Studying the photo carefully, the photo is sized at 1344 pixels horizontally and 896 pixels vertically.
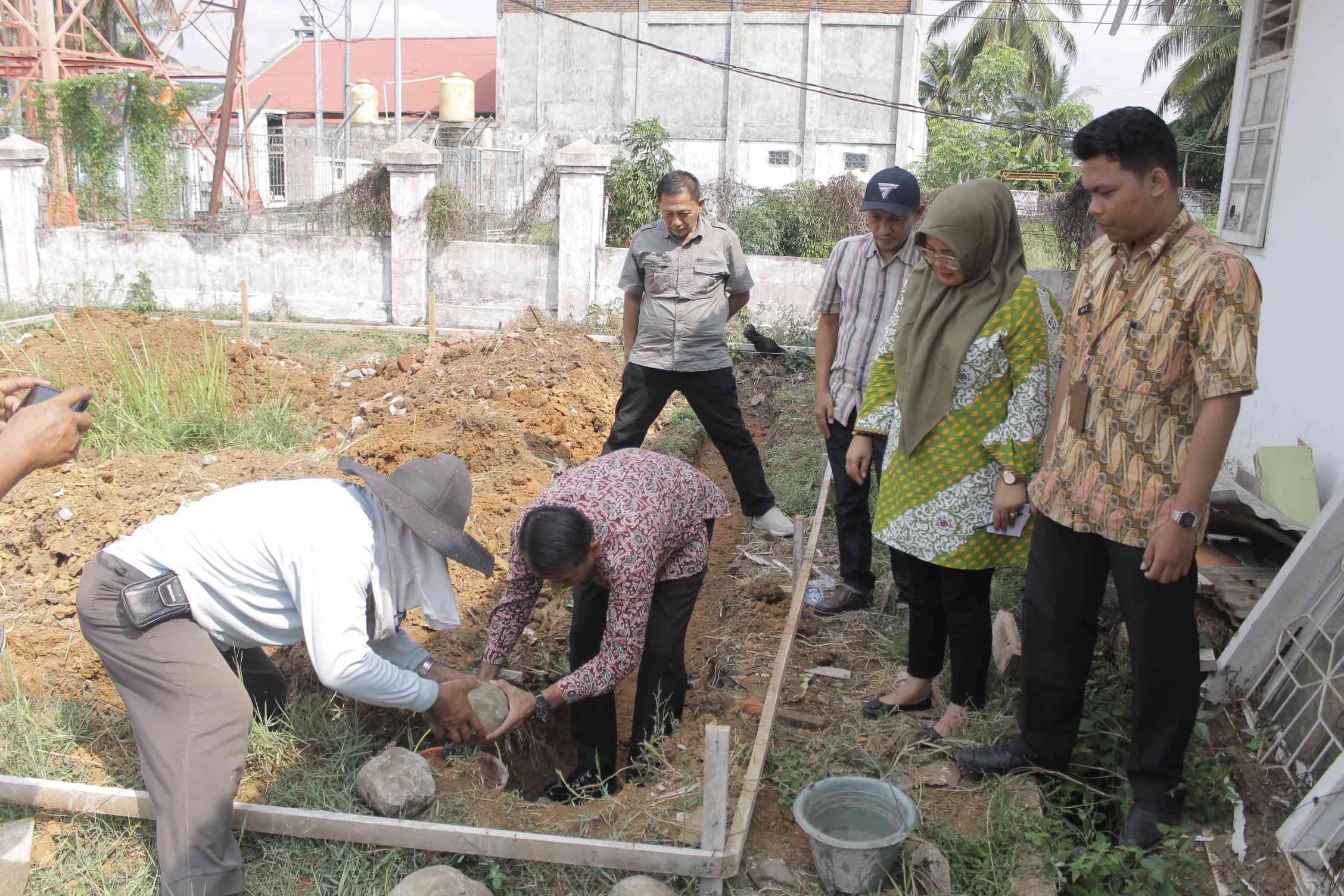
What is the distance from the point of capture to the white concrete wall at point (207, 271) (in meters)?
13.0

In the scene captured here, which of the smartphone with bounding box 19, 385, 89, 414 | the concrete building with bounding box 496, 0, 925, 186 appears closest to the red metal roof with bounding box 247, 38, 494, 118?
the concrete building with bounding box 496, 0, 925, 186

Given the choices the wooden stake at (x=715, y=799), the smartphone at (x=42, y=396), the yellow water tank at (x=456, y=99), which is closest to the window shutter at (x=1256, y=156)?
the wooden stake at (x=715, y=799)

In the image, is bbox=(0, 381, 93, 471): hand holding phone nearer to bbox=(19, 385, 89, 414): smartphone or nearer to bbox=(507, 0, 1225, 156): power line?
bbox=(19, 385, 89, 414): smartphone

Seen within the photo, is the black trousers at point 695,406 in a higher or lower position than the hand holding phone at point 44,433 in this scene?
lower

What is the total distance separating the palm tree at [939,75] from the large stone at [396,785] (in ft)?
105

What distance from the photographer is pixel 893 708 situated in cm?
345

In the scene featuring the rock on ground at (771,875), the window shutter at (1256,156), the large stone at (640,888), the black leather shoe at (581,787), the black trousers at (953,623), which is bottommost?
the black leather shoe at (581,787)

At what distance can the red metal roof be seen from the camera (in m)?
33.2

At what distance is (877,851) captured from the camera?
2537 mm

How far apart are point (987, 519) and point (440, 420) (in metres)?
5.10

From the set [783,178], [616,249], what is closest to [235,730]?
[616,249]

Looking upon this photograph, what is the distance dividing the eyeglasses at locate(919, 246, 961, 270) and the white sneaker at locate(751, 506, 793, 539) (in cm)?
265

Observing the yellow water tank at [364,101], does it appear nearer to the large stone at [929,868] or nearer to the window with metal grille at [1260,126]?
the window with metal grille at [1260,126]

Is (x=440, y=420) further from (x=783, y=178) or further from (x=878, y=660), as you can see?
(x=783, y=178)
